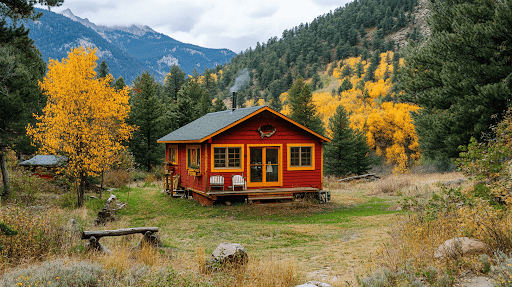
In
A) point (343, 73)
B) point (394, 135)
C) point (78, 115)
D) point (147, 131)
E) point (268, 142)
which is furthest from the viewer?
point (343, 73)

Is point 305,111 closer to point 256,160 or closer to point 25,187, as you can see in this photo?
point 256,160

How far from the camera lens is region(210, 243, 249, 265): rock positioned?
5.60 m

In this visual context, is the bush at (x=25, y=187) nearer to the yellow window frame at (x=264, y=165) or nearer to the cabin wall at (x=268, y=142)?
the cabin wall at (x=268, y=142)

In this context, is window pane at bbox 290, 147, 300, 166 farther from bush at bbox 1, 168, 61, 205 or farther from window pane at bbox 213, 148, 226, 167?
bush at bbox 1, 168, 61, 205

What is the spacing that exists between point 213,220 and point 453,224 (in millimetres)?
8102

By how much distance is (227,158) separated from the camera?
15.0 metres

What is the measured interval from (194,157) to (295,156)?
16.3 feet

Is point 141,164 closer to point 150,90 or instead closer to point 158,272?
point 150,90

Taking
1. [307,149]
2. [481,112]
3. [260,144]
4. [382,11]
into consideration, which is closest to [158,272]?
[260,144]

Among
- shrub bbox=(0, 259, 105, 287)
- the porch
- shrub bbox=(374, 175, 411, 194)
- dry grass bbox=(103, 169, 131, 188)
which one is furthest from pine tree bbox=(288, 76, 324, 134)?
shrub bbox=(0, 259, 105, 287)

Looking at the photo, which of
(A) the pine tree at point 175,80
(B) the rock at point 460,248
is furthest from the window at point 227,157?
(A) the pine tree at point 175,80

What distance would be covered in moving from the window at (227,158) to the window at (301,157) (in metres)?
2.40

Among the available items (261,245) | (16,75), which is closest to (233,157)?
(261,245)

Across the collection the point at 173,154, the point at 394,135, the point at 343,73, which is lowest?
the point at 173,154
